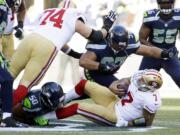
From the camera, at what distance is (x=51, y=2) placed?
15547mm

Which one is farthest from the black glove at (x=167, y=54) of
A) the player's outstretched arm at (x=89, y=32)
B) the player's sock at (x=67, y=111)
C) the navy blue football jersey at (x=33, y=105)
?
the navy blue football jersey at (x=33, y=105)

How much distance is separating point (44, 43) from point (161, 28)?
7.73 ft

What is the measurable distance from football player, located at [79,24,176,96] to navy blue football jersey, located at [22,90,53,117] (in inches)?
32.7

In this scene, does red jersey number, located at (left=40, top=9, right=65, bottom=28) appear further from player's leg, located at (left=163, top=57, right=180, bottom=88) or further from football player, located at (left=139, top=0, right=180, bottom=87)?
player's leg, located at (left=163, top=57, right=180, bottom=88)

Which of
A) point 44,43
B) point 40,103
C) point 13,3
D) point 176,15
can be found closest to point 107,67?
point 44,43

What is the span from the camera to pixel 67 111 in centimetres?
864

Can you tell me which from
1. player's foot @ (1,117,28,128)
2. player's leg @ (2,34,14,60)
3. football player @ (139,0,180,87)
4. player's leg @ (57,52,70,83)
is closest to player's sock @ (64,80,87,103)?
player's foot @ (1,117,28,128)

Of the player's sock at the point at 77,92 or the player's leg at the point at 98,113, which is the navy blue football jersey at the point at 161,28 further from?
the player's leg at the point at 98,113

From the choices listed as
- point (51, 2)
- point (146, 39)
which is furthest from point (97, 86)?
point (51, 2)

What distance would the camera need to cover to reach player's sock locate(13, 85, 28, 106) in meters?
8.51

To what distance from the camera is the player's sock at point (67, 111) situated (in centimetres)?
859

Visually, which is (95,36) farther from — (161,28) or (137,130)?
(161,28)

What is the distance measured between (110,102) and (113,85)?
0.33 meters

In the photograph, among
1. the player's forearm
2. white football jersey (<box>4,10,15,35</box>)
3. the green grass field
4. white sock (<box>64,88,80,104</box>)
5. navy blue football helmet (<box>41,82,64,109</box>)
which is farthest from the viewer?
white football jersey (<box>4,10,15,35</box>)
